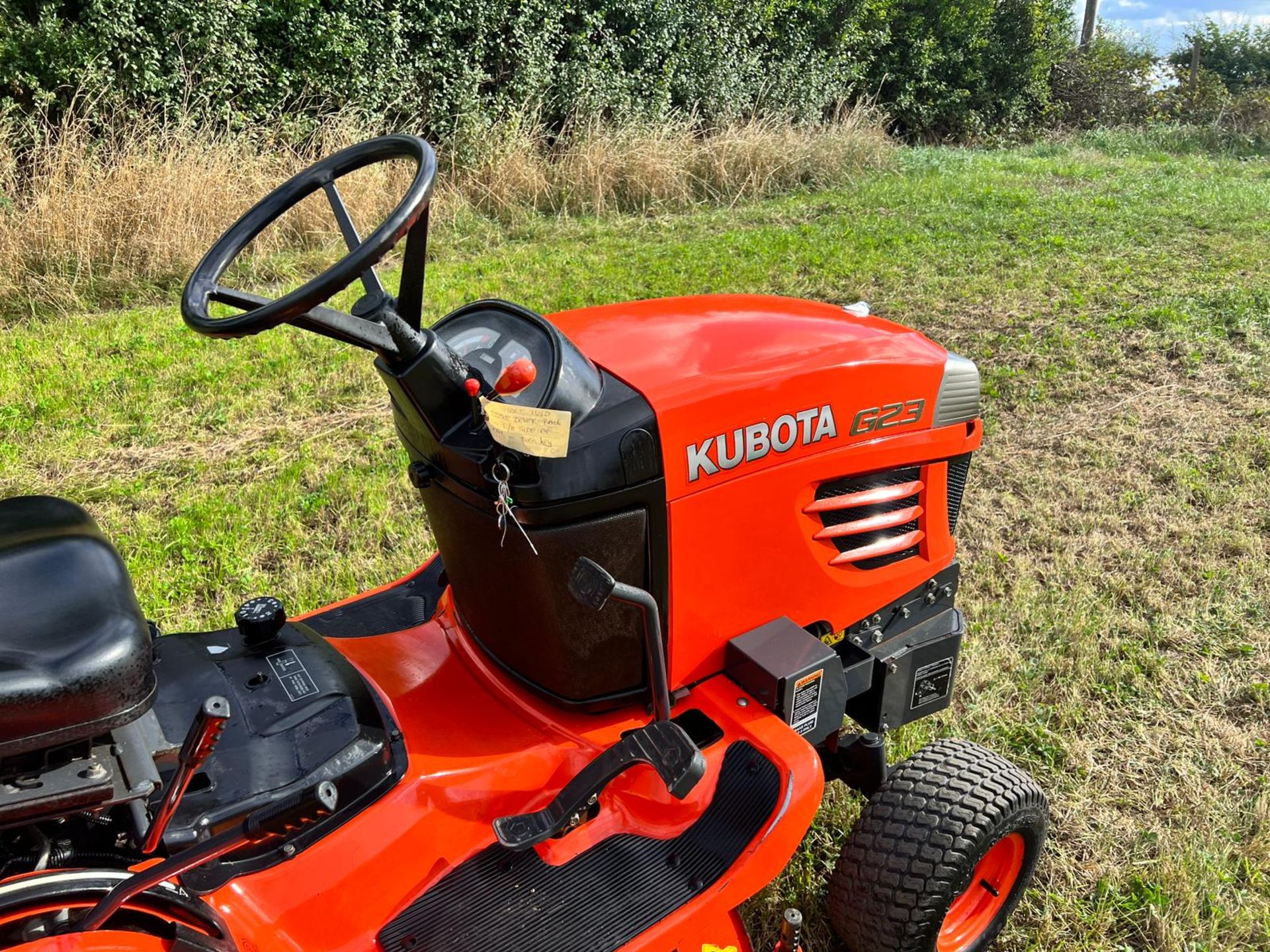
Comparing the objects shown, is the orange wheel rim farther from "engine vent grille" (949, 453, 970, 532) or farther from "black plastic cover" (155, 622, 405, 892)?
"black plastic cover" (155, 622, 405, 892)

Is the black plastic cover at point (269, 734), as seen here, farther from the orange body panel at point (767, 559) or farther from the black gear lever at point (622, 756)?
the orange body panel at point (767, 559)

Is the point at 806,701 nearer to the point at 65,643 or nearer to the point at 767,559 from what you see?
the point at 767,559

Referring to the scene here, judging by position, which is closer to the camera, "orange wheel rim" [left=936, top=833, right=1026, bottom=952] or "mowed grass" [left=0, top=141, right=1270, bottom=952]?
"orange wheel rim" [left=936, top=833, right=1026, bottom=952]

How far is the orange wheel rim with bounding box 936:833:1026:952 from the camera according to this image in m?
→ 2.12

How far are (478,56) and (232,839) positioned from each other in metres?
9.54

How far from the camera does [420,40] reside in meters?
9.49

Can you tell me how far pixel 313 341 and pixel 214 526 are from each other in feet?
6.96

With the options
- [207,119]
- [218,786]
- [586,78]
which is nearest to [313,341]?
[207,119]

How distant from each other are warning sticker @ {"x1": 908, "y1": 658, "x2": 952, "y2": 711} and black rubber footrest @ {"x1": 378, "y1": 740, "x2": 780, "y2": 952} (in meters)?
0.62

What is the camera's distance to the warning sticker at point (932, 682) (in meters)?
2.33

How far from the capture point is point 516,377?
64.9 inches

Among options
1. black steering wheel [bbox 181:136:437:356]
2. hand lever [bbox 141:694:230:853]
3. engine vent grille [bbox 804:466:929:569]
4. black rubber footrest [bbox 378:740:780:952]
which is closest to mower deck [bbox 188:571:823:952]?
black rubber footrest [bbox 378:740:780:952]

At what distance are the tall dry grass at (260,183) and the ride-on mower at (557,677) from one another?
211 inches

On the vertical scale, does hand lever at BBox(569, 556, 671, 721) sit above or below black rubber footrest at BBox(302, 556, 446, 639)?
above
